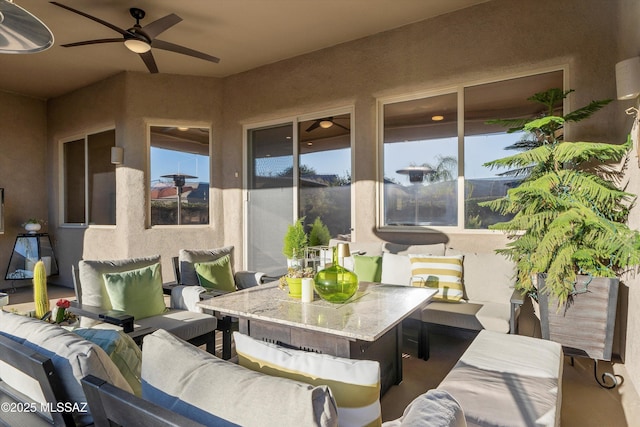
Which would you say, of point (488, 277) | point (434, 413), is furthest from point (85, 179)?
point (434, 413)

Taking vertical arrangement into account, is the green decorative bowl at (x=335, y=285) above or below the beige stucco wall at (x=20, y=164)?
below

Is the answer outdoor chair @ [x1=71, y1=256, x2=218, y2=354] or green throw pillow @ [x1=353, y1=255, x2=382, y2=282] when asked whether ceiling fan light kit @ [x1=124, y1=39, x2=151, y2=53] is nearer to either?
outdoor chair @ [x1=71, y1=256, x2=218, y2=354]

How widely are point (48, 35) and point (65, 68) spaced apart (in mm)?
4635

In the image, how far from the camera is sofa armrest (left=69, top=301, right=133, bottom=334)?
2273 millimetres

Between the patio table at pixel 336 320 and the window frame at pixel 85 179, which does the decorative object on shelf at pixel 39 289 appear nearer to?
the patio table at pixel 336 320

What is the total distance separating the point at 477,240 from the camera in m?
3.71

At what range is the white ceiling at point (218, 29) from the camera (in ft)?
12.1

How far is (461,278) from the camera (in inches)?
127

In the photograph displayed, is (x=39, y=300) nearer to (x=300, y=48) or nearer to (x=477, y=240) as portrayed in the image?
(x=477, y=240)

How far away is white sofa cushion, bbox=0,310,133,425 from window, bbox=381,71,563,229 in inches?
136

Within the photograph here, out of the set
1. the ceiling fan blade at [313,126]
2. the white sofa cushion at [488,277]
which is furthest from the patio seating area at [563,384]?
the ceiling fan blade at [313,126]

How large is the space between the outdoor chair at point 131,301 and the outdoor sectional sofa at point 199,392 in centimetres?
126

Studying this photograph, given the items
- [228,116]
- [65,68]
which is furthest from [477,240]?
[65,68]

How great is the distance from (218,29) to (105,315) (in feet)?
10.9
